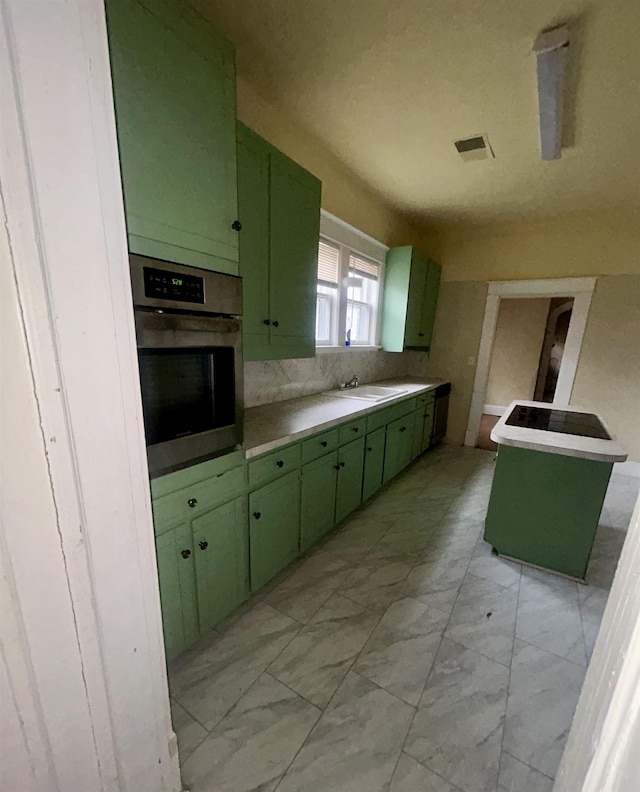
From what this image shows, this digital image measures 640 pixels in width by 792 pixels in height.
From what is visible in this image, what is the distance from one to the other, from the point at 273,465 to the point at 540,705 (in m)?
1.53

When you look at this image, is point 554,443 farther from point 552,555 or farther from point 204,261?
point 204,261

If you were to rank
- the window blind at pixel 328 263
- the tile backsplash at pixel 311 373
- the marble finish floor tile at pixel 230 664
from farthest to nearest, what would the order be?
the window blind at pixel 328 263
the tile backsplash at pixel 311 373
the marble finish floor tile at pixel 230 664

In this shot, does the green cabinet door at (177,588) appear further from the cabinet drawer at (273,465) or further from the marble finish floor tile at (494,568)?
the marble finish floor tile at (494,568)

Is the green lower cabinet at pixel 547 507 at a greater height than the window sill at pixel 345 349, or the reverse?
the window sill at pixel 345 349

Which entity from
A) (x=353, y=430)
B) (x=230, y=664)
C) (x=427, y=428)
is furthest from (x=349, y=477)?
(x=427, y=428)

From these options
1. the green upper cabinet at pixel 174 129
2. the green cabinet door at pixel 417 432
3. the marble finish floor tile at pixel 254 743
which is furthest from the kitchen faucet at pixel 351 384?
the marble finish floor tile at pixel 254 743

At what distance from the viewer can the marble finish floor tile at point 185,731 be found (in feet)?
3.85

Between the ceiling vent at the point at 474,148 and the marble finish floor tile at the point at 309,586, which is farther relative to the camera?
the ceiling vent at the point at 474,148

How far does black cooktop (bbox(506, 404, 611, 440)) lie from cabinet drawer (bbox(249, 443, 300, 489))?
1.48m

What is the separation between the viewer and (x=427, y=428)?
12.9 ft

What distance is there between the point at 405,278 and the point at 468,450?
245cm

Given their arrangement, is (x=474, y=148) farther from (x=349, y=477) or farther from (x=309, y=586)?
(x=309, y=586)

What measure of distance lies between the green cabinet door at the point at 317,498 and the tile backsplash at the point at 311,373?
71 cm

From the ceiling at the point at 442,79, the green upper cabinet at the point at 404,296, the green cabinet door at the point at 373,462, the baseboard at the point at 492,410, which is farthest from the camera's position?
the baseboard at the point at 492,410
